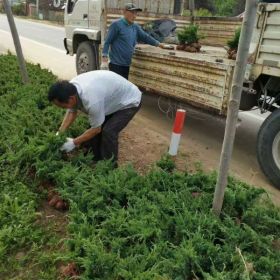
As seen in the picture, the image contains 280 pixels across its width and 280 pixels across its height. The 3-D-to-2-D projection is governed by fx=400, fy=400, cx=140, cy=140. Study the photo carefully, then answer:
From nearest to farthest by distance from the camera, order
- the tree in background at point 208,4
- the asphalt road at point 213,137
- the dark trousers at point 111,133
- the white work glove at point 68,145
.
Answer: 1. the white work glove at point 68,145
2. the dark trousers at point 111,133
3. the asphalt road at point 213,137
4. the tree in background at point 208,4

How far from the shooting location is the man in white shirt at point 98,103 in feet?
12.5

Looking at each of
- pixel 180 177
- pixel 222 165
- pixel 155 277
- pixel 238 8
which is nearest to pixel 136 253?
pixel 155 277

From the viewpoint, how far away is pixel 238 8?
32.5 m

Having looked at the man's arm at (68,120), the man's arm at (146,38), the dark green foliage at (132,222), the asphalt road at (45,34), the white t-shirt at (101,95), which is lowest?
the asphalt road at (45,34)

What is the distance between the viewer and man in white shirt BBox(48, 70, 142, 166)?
3795mm

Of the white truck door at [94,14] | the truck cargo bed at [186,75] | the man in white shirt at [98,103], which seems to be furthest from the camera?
the white truck door at [94,14]

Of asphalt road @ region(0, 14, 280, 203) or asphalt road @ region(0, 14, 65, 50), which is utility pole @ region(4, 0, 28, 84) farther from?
asphalt road @ region(0, 14, 65, 50)

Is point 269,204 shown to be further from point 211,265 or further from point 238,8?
point 238,8

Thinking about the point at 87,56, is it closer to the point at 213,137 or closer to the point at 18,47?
the point at 18,47

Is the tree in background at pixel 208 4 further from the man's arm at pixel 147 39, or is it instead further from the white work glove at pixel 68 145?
the white work glove at pixel 68 145

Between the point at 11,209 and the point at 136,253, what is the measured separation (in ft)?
4.14

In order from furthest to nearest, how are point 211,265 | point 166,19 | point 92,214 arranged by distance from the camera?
1. point 166,19
2. point 92,214
3. point 211,265

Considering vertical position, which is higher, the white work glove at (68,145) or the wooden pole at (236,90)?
the wooden pole at (236,90)

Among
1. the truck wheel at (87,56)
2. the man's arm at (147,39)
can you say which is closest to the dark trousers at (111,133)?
the man's arm at (147,39)
